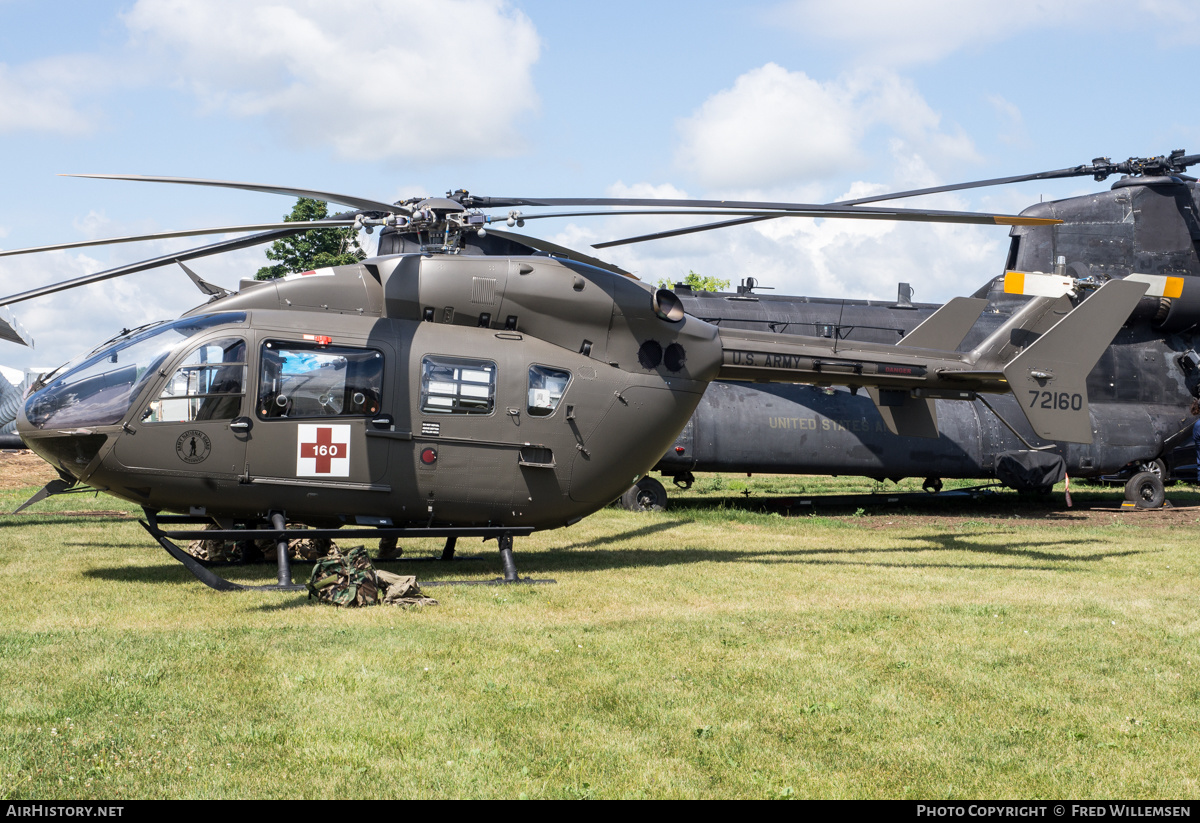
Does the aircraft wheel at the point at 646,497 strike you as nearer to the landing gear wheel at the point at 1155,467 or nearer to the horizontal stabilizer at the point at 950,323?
the horizontal stabilizer at the point at 950,323

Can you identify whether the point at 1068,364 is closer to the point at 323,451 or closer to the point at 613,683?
the point at 613,683

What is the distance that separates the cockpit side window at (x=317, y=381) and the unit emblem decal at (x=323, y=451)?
166mm

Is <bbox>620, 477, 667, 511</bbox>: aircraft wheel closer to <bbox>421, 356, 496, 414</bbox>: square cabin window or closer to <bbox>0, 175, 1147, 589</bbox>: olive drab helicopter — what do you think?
<bbox>0, 175, 1147, 589</bbox>: olive drab helicopter

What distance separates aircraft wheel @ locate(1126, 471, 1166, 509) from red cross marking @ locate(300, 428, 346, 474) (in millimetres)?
15994

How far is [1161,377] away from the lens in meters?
19.7

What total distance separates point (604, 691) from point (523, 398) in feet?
15.6

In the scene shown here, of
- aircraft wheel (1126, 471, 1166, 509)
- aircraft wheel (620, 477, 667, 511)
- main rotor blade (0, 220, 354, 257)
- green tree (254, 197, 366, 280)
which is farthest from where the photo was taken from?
green tree (254, 197, 366, 280)

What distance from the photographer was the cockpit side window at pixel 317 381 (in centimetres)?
981

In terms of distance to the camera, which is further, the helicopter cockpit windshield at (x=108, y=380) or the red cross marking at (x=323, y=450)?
the red cross marking at (x=323, y=450)

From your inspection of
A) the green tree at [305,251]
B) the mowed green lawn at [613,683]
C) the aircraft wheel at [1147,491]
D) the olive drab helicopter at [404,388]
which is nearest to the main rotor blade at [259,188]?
the olive drab helicopter at [404,388]

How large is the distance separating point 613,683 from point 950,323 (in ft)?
33.8

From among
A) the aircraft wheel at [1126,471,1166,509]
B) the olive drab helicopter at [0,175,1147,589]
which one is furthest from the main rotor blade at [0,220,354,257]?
the aircraft wheel at [1126,471,1166,509]

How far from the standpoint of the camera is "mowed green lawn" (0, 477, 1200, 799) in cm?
493

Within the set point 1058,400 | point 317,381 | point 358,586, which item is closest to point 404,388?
point 317,381
